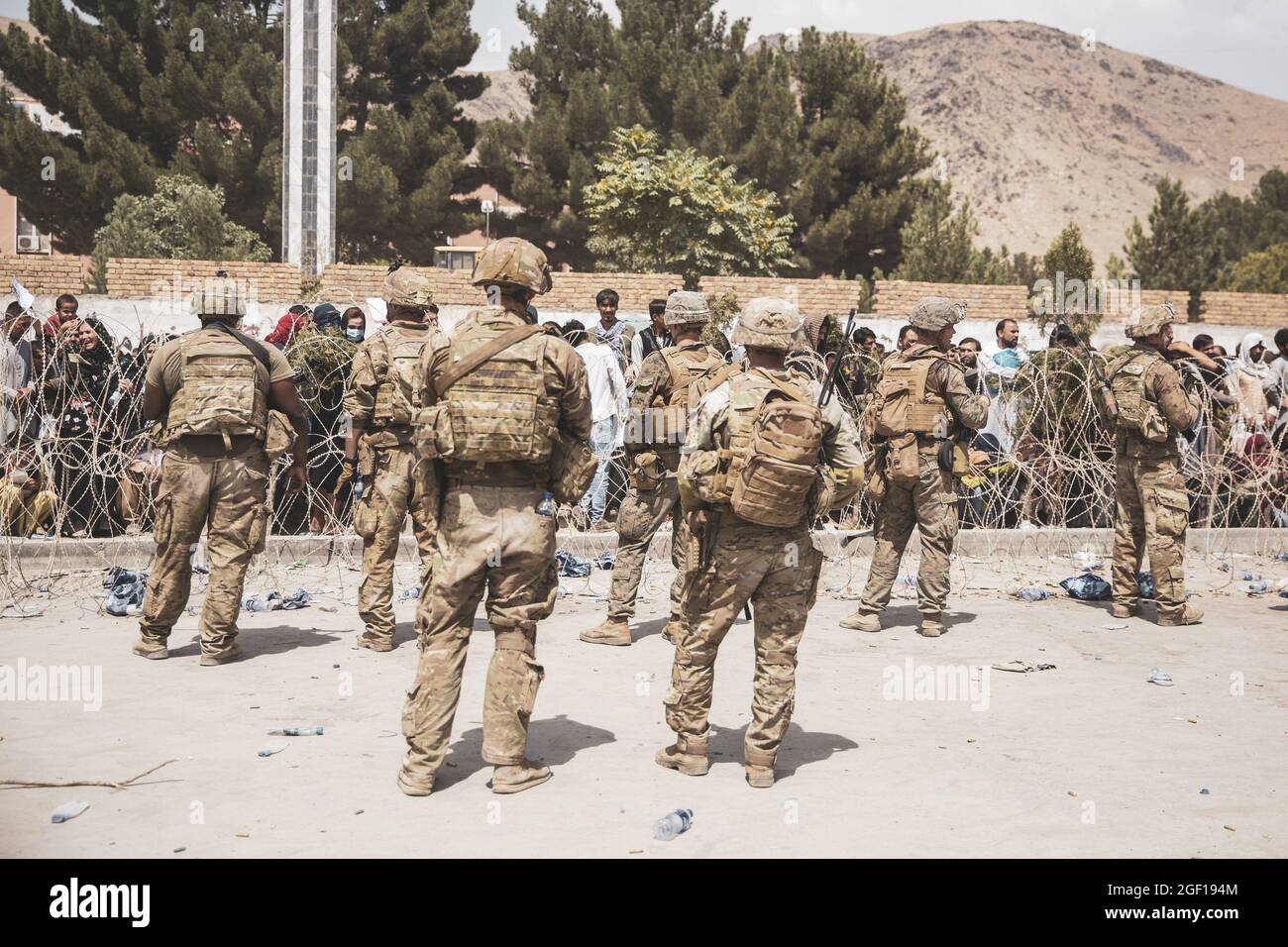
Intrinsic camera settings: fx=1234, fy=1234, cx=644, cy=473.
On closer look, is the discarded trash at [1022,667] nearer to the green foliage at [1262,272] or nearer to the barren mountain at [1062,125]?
the green foliage at [1262,272]

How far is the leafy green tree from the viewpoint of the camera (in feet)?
97.6

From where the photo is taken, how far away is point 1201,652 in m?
7.42

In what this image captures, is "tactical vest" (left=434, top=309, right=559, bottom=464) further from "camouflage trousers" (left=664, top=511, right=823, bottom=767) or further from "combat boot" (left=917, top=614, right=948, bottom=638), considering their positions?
"combat boot" (left=917, top=614, right=948, bottom=638)

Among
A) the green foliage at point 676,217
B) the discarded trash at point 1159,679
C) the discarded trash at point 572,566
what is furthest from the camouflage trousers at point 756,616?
the green foliage at point 676,217

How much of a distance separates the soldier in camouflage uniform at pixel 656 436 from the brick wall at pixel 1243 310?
16771mm

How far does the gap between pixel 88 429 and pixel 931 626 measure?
5.98 meters

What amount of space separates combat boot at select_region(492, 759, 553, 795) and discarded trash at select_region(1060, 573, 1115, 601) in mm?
5518

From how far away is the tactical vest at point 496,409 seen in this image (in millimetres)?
4734

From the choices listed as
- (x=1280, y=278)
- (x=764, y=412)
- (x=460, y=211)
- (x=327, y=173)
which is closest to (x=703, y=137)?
(x=460, y=211)

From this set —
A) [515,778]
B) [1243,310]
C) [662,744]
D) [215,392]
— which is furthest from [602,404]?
[1243,310]

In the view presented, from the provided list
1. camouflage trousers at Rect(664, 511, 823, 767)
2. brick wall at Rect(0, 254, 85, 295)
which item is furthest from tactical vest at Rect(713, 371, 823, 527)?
brick wall at Rect(0, 254, 85, 295)

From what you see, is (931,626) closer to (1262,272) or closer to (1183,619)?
(1183,619)

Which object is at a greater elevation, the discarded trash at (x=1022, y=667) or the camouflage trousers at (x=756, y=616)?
the camouflage trousers at (x=756, y=616)

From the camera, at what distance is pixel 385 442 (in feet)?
23.4
